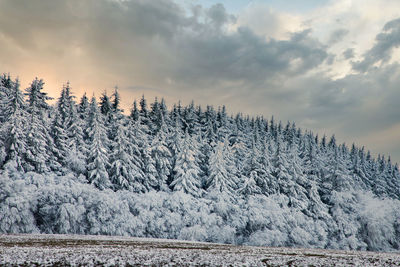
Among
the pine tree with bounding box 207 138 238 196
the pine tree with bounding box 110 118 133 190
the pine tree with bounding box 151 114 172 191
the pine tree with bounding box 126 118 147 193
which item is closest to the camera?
the pine tree with bounding box 110 118 133 190

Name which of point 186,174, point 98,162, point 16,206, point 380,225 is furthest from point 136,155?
point 380,225

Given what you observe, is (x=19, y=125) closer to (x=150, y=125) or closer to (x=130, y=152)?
(x=130, y=152)

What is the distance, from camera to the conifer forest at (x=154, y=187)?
38438 mm

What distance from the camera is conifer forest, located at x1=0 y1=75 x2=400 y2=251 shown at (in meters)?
38.4

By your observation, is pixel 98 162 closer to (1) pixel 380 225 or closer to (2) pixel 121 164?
(2) pixel 121 164

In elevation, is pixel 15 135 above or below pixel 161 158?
above

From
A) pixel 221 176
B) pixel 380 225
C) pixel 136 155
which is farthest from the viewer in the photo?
pixel 380 225

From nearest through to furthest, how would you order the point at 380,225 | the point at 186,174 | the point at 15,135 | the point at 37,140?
the point at 15,135 → the point at 37,140 → the point at 186,174 → the point at 380,225

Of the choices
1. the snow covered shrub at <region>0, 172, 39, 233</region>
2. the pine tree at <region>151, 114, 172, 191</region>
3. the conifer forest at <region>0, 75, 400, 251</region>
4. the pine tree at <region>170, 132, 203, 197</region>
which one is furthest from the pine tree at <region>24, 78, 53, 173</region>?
the pine tree at <region>170, 132, 203, 197</region>

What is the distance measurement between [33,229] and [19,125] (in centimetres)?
1552

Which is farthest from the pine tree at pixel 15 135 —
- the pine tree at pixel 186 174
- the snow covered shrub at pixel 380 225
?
the snow covered shrub at pixel 380 225

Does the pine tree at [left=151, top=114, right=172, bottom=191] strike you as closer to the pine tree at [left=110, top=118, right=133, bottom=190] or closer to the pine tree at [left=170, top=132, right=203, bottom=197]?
the pine tree at [left=170, top=132, right=203, bottom=197]

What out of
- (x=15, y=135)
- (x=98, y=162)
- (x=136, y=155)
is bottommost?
(x=98, y=162)

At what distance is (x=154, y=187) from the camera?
179ft
